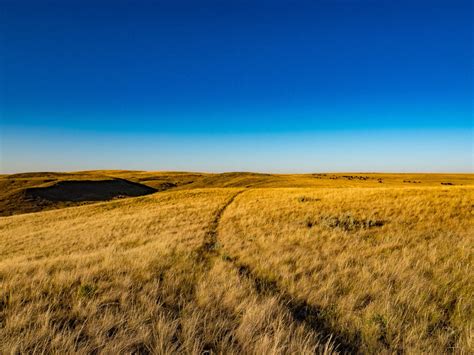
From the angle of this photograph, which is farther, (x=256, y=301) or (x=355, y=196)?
(x=355, y=196)

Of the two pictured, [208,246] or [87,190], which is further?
[87,190]

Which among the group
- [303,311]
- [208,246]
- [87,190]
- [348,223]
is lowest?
[87,190]

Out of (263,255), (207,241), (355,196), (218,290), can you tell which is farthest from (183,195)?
(218,290)

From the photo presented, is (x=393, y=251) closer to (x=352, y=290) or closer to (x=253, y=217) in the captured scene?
(x=352, y=290)

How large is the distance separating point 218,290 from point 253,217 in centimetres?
1253

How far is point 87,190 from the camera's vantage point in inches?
2611

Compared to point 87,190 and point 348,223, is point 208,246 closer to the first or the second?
point 348,223

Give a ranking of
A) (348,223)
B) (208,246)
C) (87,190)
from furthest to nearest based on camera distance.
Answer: (87,190)
(348,223)
(208,246)

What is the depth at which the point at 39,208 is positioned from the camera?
162 ft

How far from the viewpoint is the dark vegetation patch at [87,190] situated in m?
57.4

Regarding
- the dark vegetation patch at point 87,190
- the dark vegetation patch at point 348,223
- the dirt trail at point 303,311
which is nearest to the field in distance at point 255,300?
the dirt trail at point 303,311

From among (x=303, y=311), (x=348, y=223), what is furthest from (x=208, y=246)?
(x=348, y=223)

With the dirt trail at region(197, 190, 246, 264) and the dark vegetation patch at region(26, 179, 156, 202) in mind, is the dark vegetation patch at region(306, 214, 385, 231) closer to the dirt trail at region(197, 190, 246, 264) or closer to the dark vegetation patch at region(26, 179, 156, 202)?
the dirt trail at region(197, 190, 246, 264)

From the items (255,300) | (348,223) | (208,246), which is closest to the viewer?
(255,300)
